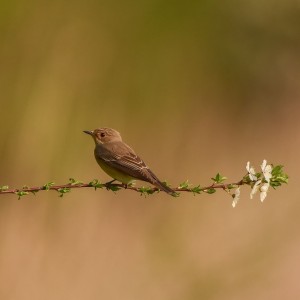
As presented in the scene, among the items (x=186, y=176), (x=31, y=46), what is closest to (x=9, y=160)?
(x=31, y=46)

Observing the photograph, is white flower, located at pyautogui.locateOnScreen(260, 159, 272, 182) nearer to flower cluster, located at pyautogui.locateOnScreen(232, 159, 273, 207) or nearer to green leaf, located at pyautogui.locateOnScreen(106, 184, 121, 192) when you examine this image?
flower cluster, located at pyautogui.locateOnScreen(232, 159, 273, 207)

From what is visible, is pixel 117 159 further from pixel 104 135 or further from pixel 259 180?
pixel 259 180

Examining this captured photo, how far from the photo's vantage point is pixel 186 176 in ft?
20.6

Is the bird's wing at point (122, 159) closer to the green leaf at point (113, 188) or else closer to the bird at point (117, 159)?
the bird at point (117, 159)

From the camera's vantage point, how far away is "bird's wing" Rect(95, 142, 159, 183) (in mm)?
4820

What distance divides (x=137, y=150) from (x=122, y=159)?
97 centimetres

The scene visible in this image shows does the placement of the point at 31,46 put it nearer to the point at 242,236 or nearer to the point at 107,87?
the point at 107,87

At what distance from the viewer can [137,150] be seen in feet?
19.9

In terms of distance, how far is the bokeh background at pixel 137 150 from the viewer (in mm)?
5215

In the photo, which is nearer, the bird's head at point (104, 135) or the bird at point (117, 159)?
the bird at point (117, 159)

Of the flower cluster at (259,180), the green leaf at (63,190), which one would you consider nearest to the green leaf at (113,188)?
the green leaf at (63,190)

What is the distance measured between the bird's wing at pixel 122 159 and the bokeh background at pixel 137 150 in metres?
0.16

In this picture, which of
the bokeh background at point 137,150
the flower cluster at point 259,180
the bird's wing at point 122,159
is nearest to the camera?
the flower cluster at point 259,180

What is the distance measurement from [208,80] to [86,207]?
152 centimetres
